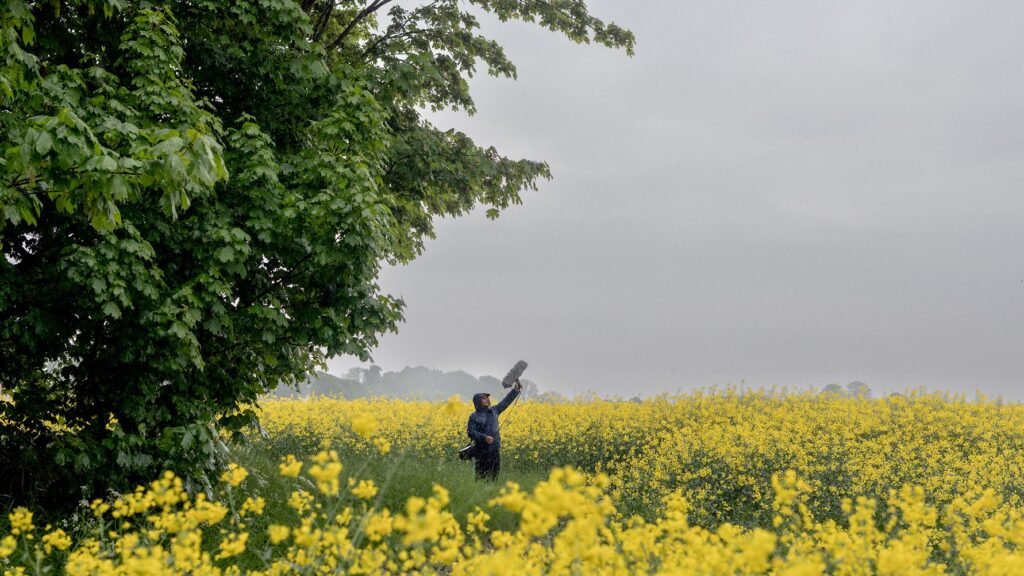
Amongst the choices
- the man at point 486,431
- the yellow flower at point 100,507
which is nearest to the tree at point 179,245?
the yellow flower at point 100,507

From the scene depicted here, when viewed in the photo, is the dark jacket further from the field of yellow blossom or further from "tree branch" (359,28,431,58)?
"tree branch" (359,28,431,58)

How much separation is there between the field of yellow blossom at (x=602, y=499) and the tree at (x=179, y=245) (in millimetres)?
1183

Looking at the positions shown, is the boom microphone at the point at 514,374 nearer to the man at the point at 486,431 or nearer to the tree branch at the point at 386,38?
the man at the point at 486,431

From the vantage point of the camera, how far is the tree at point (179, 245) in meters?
7.71

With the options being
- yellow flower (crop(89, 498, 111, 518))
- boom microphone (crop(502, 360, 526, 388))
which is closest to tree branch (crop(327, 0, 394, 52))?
boom microphone (crop(502, 360, 526, 388))

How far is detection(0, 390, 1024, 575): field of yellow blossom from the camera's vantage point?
3.66 m

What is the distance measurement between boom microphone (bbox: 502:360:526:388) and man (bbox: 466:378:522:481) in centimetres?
9

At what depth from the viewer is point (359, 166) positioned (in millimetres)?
8898

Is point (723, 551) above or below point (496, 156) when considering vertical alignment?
below

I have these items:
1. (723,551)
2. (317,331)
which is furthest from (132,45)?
(723,551)

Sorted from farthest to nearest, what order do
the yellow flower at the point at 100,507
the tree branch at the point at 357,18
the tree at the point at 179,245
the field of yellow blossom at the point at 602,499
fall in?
the tree branch at the point at 357,18 → the tree at the point at 179,245 → the yellow flower at the point at 100,507 → the field of yellow blossom at the point at 602,499

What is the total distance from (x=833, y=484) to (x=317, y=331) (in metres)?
8.86

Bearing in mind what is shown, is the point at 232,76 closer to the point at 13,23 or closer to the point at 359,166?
the point at 359,166

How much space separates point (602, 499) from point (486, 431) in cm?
929
